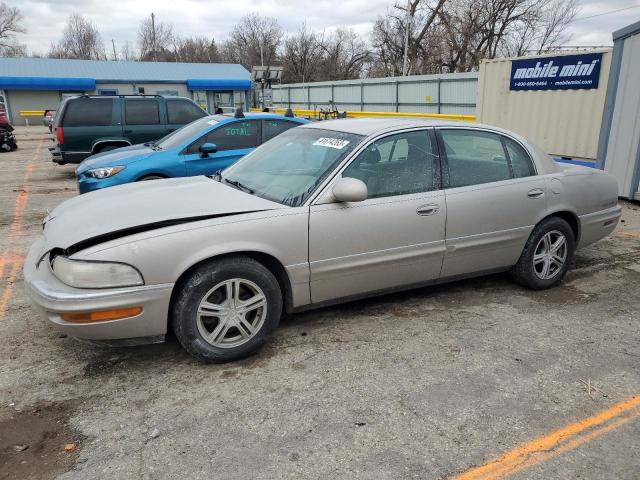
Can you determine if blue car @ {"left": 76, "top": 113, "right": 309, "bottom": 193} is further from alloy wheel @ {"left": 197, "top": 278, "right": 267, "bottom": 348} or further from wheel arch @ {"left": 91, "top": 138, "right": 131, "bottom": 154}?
alloy wheel @ {"left": 197, "top": 278, "right": 267, "bottom": 348}

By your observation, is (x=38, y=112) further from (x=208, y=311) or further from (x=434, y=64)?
(x=208, y=311)

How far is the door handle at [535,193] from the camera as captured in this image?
4465 millimetres

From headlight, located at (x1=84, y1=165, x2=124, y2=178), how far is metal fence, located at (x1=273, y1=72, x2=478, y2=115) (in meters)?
15.6


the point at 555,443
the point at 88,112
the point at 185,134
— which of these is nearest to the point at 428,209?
the point at 555,443

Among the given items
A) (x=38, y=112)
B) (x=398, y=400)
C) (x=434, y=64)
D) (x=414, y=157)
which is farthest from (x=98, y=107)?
(x=434, y=64)

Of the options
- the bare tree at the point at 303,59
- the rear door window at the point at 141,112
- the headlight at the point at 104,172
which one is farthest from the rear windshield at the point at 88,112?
the bare tree at the point at 303,59

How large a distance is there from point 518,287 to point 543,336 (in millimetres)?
1068

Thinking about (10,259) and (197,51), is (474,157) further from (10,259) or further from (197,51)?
(197,51)

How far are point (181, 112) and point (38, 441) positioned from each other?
32.3 feet

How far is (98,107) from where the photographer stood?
36.2ft

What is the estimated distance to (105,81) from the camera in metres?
39.8

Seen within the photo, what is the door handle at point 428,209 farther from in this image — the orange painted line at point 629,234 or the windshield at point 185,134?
the windshield at point 185,134

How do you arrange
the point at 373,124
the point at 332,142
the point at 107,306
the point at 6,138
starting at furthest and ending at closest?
the point at 6,138
the point at 373,124
the point at 332,142
the point at 107,306

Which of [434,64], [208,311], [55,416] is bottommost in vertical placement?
[55,416]
